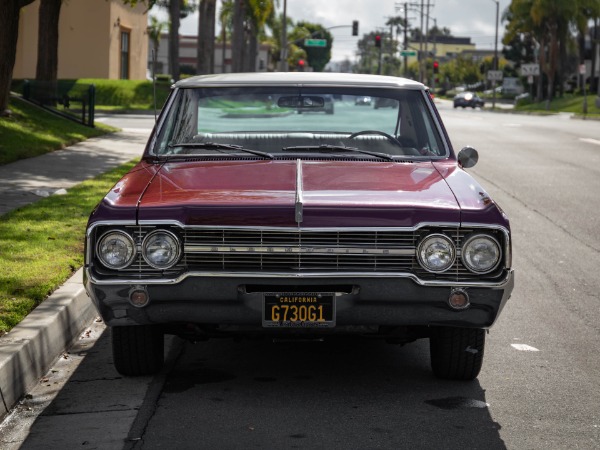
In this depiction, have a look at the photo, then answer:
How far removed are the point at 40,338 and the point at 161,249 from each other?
126cm

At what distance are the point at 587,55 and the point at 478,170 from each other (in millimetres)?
88805

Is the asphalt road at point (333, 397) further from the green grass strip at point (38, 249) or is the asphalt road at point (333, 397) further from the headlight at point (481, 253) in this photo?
A: the headlight at point (481, 253)

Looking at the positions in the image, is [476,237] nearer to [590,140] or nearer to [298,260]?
[298,260]

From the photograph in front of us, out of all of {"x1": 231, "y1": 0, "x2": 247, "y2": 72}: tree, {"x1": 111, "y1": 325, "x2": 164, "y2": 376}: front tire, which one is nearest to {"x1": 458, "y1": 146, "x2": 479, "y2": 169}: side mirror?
{"x1": 111, "y1": 325, "x2": 164, "y2": 376}: front tire

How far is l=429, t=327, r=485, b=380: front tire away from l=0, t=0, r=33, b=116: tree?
1564 centimetres

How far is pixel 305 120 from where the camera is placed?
23.4 feet

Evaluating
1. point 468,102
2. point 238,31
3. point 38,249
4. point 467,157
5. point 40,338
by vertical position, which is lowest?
point 40,338

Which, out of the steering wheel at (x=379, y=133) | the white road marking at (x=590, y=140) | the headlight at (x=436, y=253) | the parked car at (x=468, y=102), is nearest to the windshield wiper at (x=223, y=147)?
the steering wheel at (x=379, y=133)

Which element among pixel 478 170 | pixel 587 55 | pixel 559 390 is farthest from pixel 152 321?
pixel 587 55

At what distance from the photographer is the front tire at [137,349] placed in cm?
586

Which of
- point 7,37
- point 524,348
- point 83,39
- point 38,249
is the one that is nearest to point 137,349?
point 524,348

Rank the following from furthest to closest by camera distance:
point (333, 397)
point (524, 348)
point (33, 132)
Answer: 1. point (33, 132)
2. point (524, 348)
3. point (333, 397)

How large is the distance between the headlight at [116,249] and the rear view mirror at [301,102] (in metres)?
1.97

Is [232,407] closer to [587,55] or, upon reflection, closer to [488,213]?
[488,213]
